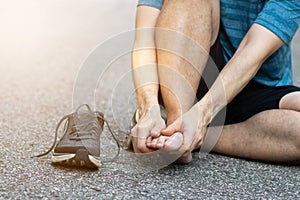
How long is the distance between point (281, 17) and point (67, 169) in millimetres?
815

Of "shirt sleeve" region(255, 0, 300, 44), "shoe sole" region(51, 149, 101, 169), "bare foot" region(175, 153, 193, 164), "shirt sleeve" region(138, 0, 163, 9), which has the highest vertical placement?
"shirt sleeve" region(138, 0, 163, 9)

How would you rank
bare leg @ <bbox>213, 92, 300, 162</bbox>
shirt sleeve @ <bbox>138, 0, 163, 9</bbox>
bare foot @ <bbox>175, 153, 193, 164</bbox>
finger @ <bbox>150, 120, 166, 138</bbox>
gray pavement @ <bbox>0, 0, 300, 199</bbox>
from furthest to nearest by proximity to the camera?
shirt sleeve @ <bbox>138, 0, 163, 9</bbox>, bare leg @ <bbox>213, 92, 300, 162</bbox>, bare foot @ <bbox>175, 153, 193, 164</bbox>, finger @ <bbox>150, 120, 166, 138</bbox>, gray pavement @ <bbox>0, 0, 300, 199</bbox>

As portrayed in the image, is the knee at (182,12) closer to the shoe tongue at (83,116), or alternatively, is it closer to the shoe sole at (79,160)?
the shoe tongue at (83,116)

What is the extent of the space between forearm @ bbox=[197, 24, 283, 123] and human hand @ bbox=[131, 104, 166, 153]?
0.17 m

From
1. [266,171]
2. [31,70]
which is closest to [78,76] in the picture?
[31,70]

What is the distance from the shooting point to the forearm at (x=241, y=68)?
72.4 inches

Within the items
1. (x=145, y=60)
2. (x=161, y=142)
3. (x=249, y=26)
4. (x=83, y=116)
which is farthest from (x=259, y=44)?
(x=83, y=116)

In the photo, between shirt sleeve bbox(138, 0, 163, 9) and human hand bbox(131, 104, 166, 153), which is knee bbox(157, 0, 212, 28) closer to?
shirt sleeve bbox(138, 0, 163, 9)

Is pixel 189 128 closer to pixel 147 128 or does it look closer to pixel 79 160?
pixel 147 128

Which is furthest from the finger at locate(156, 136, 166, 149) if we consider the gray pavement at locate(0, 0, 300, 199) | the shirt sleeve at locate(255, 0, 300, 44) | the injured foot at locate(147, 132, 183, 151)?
the shirt sleeve at locate(255, 0, 300, 44)

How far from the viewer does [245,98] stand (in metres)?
2.08

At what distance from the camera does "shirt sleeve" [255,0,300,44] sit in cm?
186

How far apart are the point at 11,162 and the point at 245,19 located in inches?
36.8

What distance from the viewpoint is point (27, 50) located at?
429 centimetres
